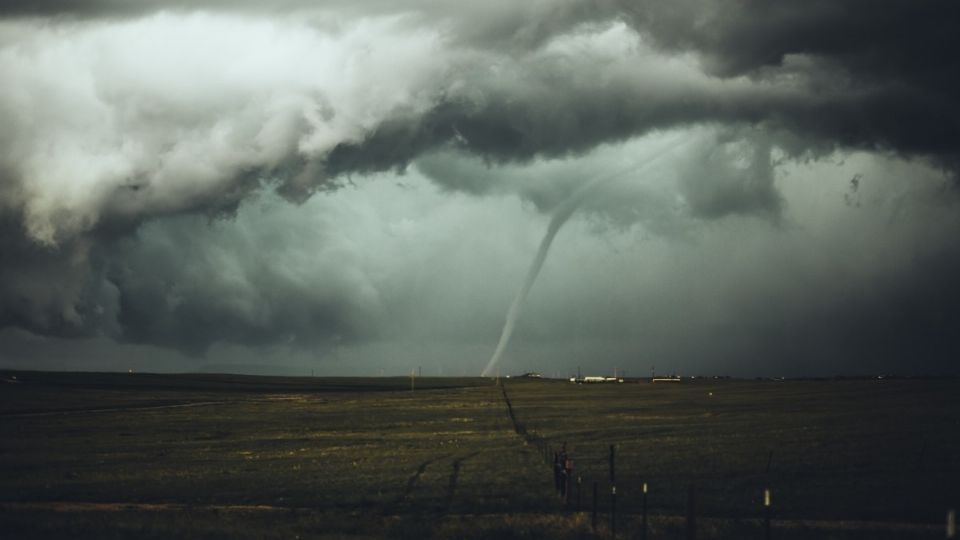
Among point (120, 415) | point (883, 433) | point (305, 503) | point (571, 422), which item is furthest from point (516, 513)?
point (120, 415)

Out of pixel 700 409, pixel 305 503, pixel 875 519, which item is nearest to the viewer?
pixel 875 519

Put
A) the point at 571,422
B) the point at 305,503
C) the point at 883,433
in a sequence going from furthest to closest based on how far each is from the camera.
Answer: the point at 571,422 → the point at 883,433 → the point at 305,503

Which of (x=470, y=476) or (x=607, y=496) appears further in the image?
(x=470, y=476)

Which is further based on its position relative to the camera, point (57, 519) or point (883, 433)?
point (883, 433)

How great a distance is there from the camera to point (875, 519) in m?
35.0

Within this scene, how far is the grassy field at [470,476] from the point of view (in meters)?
34.8

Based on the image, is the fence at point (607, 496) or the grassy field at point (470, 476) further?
the grassy field at point (470, 476)

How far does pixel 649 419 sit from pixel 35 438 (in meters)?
59.5

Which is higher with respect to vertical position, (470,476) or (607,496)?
(607,496)

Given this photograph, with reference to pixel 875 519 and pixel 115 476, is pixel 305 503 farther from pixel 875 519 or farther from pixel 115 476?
pixel 875 519

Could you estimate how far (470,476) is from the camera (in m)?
49.4

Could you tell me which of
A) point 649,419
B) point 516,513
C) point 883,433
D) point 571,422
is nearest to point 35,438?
point 571,422

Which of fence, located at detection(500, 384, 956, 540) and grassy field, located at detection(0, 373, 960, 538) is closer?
fence, located at detection(500, 384, 956, 540)

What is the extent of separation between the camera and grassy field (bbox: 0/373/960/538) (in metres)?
34.8
